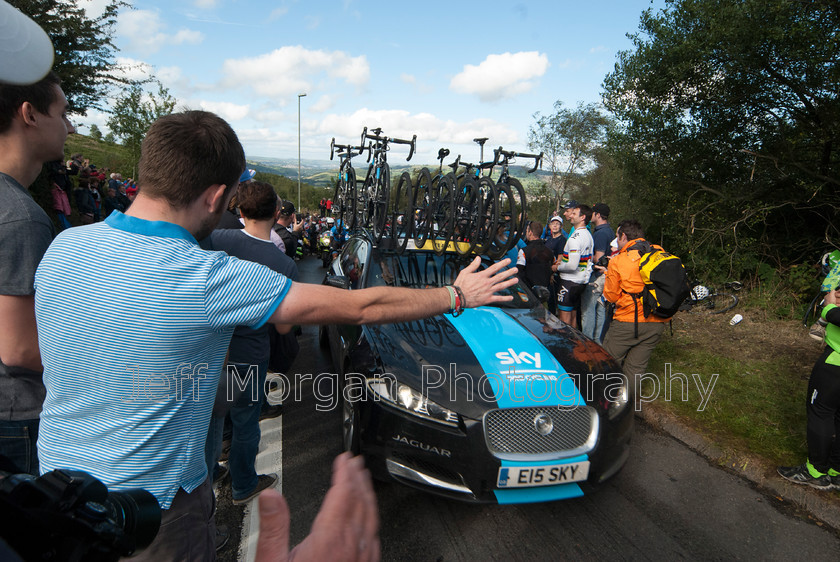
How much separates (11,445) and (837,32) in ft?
34.2

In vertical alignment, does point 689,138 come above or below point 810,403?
above

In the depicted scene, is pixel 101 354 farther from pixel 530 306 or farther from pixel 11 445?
pixel 530 306

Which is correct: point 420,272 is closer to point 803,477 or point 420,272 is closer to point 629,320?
point 629,320

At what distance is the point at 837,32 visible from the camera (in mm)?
7141

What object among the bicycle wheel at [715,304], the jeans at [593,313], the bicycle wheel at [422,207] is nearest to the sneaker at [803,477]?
the jeans at [593,313]

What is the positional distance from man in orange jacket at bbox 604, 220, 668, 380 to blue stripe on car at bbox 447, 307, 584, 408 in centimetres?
142

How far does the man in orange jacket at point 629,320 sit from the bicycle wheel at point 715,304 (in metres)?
4.78

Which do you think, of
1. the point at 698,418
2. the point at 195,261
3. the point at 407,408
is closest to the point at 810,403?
the point at 698,418

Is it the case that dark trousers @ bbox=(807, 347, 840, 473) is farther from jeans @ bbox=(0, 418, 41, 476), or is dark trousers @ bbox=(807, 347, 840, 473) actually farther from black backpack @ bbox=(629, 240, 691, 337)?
jeans @ bbox=(0, 418, 41, 476)

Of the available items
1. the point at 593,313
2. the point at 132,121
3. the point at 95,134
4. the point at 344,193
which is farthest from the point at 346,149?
the point at 95,134

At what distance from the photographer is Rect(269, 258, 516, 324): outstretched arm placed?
1334 mm

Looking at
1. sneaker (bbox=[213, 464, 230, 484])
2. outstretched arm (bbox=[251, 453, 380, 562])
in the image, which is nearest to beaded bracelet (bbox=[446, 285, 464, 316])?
outstretched arm (bbox=[251, 453, 380, 562])

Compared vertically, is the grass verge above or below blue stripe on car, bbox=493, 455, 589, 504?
below

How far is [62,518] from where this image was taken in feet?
2.16
